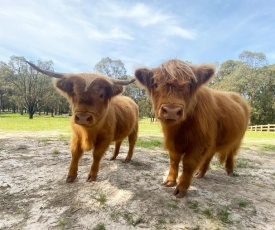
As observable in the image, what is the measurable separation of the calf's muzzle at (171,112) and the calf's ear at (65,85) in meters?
1.53

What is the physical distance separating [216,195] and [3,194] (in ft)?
9.54

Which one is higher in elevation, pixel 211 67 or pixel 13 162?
pixel 211 67

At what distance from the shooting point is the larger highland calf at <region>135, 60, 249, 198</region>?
2920 millimetres

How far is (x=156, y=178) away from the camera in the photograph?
4125 mm

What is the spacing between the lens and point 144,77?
133 inches

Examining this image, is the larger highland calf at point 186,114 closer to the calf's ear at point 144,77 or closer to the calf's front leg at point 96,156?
the calf's ear at point 144,77

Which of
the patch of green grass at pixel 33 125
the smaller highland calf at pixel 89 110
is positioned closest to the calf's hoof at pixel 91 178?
the smaller highland calf at pixel 89 110

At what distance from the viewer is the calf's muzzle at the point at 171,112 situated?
8.94ft

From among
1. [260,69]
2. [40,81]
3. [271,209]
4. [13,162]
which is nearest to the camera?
[271,209]

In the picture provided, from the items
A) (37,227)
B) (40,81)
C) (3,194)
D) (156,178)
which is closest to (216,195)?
(156,178)

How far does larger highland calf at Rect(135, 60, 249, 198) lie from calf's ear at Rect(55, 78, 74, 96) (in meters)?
1.01

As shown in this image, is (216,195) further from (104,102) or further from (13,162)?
(13,162)

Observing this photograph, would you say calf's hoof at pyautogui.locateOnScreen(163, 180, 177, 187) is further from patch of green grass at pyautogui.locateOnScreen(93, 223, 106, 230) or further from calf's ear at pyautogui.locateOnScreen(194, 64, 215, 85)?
calf's ear at pyautogui.locateOnScreen(194, 64, 215, 85)

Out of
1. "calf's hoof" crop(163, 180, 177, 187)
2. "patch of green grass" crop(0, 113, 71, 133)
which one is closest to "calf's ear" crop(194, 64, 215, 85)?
"calf's hoof" crop(163, 180, 177, 187)
